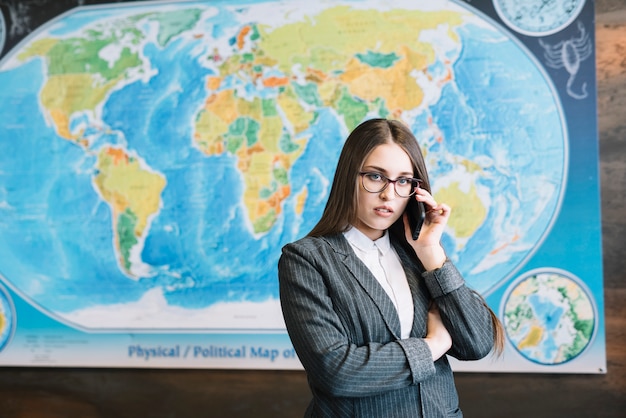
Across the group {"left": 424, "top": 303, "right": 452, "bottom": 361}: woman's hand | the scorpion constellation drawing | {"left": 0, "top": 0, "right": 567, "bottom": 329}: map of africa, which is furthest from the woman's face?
the scorpion constellation drawing

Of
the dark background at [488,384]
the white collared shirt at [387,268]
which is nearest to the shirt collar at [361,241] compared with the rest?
the white collared shirt at [387,268]

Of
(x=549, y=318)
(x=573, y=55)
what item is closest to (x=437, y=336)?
(x=549, y=318)

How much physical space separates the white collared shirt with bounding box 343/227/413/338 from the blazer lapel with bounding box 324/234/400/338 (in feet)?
0.07

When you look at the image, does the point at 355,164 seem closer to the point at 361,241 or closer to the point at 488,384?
the point at 361,241

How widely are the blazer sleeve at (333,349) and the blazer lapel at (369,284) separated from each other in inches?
1.0

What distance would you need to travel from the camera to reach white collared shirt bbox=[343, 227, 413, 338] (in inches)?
58.4

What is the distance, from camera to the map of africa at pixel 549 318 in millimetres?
2803

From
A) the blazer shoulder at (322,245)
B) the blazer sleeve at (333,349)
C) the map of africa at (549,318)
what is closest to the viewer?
the blazer sleeve at (333,349)

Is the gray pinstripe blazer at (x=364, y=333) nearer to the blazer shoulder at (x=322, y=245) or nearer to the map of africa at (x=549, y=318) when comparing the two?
Result: the blazer shoulder at (x=322, y=245)

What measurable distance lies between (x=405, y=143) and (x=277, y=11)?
1.82 meters

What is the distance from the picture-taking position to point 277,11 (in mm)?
3107

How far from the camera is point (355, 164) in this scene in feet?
4.84

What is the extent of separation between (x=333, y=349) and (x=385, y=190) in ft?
1.18

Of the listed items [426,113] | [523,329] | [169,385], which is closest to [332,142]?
[426,113]
